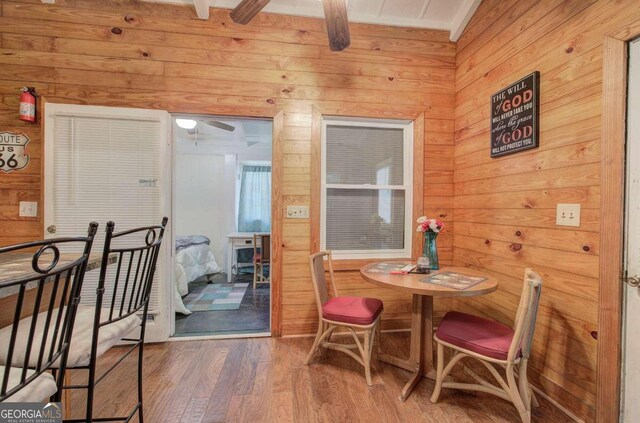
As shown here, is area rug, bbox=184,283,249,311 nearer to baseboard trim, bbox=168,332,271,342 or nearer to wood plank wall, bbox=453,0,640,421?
baseboard trim, bbox=168,332,271,342

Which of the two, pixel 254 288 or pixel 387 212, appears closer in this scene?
pixel 387 212

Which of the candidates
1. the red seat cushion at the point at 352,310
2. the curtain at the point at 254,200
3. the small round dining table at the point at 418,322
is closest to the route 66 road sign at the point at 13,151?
the red seat cushion at the point at 352,310

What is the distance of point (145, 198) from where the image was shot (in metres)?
2.32

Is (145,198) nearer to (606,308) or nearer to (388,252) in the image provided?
(388,252)

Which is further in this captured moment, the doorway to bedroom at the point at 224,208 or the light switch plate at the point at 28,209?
the doorway to bedroom at the point at 224,208

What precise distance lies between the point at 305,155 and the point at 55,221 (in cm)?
209


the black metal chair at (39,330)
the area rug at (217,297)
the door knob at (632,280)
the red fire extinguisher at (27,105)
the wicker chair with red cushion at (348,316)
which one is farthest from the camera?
the area rug at (217,297)

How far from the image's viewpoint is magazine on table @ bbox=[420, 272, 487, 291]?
1677mm

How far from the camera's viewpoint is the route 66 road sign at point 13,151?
7.20 feet

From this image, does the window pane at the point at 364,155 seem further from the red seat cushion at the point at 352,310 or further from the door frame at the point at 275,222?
the red seat cushion at the point at 352,310

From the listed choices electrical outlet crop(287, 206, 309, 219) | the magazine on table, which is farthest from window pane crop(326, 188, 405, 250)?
the magazine on table

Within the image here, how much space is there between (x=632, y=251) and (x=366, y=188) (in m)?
1.74

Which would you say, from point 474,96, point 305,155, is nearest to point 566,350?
point 474,96

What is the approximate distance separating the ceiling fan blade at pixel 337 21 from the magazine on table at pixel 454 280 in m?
1.66
